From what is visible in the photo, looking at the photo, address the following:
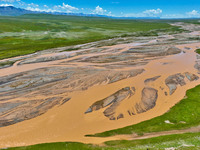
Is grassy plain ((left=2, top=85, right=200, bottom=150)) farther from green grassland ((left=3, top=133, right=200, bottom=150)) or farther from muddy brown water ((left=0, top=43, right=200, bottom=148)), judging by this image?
muddy brown water ((left=0, top=43, right=200, bottom=148))

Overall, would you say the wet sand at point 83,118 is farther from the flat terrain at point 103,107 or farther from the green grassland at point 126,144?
the green grassland at point 126,144

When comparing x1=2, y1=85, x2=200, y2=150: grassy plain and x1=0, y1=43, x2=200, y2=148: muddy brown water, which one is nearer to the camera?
x1=2, y1=85, x2=200, y2=150: grassy plain

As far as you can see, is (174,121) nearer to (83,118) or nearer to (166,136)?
(166,136)

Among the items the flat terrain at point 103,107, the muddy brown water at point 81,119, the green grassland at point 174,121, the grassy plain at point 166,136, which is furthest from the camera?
the green grassland at point 174,121

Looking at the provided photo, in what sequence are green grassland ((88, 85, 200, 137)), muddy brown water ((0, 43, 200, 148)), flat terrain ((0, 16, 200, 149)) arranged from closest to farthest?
1. flat terrain ((0, 16, 200, 149))
2. muddy brown water ((0, 43, 200, 148))
3. green grassland ((88, 85, 200, 137))

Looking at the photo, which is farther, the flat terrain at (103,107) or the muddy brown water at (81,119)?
the muddy brown water at (81,119)

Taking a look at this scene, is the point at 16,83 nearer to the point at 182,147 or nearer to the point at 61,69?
the point at 61,69

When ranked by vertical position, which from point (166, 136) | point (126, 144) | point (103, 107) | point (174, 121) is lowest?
point (126, 144)

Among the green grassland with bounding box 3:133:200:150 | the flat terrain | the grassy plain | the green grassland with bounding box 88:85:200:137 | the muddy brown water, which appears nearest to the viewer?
the grassy plain

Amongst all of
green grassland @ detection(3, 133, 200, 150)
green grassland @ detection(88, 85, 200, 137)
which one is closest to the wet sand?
green grassland @ detection(88, 85, 200, 137)

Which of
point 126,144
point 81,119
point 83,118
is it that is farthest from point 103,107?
point 126,144

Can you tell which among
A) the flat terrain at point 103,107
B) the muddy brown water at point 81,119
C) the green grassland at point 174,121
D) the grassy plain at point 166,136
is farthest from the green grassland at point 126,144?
the green grassland at point 174,121

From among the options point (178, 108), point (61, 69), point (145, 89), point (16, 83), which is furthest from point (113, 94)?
point (16, 83)
